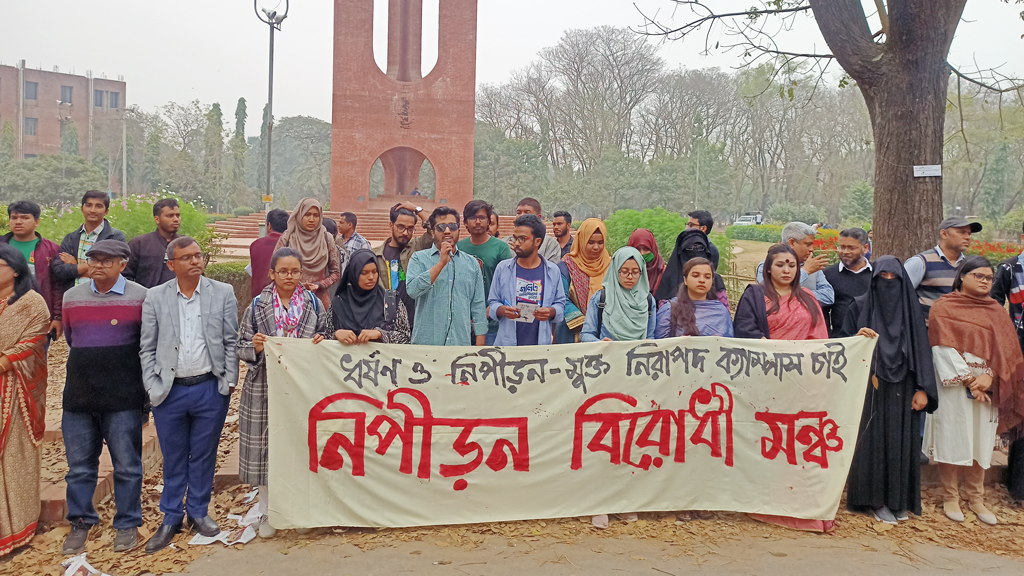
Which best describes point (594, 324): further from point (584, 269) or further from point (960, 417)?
point (960, 417)

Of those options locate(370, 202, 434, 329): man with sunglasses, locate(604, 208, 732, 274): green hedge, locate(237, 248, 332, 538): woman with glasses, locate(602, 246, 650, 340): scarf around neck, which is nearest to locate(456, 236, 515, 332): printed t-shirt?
locate(370, 202, 434, 329): man with sunglasses

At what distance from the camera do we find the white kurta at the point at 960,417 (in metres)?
3.79

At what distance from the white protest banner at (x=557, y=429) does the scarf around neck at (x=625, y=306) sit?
161 mm

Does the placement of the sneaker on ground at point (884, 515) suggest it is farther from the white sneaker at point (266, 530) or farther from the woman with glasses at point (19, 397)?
the woman with glasses at point (19, 397)

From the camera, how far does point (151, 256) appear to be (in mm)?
4445

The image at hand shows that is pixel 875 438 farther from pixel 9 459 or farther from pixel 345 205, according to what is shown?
pixel 345 205

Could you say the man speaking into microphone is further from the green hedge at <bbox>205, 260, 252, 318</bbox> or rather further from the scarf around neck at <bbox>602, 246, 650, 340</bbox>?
the green hedge at <bbox>205, 260, 252, 318</bbox>

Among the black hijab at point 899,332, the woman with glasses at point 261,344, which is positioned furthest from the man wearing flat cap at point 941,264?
the woman with glasses at point 261,344

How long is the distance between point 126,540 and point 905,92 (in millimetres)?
6163

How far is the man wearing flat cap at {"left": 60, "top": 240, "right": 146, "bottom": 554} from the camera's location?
3.18 meters

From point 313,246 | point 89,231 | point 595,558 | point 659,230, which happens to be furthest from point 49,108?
point 595,558

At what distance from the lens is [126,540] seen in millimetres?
3205

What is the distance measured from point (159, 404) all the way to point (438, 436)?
139 centimetres

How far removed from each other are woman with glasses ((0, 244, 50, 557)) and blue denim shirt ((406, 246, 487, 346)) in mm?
1942
